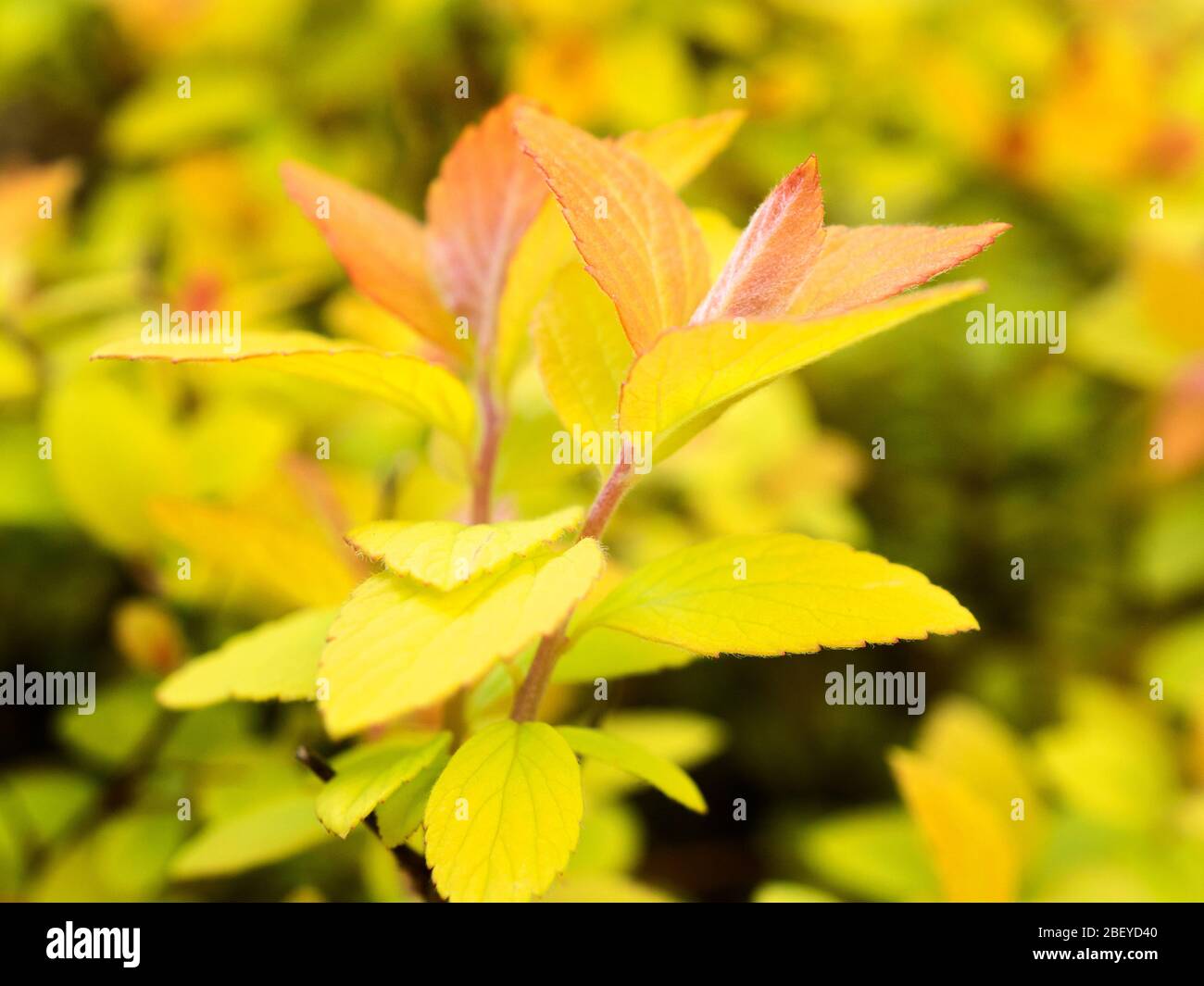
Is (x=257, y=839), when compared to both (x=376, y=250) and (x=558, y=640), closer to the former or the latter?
(x=558, y=640)

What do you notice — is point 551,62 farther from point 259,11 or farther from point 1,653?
point 1,653

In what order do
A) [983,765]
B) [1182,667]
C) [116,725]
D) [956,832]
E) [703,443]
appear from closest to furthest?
[956,832], [116,725], [983,765], [1182,667], [703,443]

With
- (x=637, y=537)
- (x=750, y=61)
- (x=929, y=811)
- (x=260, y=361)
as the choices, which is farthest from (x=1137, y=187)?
(x=260, y=361)

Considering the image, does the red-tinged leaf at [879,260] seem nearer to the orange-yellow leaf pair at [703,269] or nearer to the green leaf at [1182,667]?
the orange-yellow leaf pair at [703,269]

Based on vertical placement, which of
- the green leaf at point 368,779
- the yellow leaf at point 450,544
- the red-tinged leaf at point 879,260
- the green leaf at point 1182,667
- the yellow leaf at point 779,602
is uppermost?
the red-tinged leaf at point 879,260

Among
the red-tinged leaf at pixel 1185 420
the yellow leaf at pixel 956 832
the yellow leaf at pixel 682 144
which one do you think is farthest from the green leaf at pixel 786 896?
the red-tinged leaf at pixel 1185 420

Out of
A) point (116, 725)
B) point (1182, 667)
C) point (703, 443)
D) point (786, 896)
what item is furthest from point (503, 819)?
point (1182, 667)
